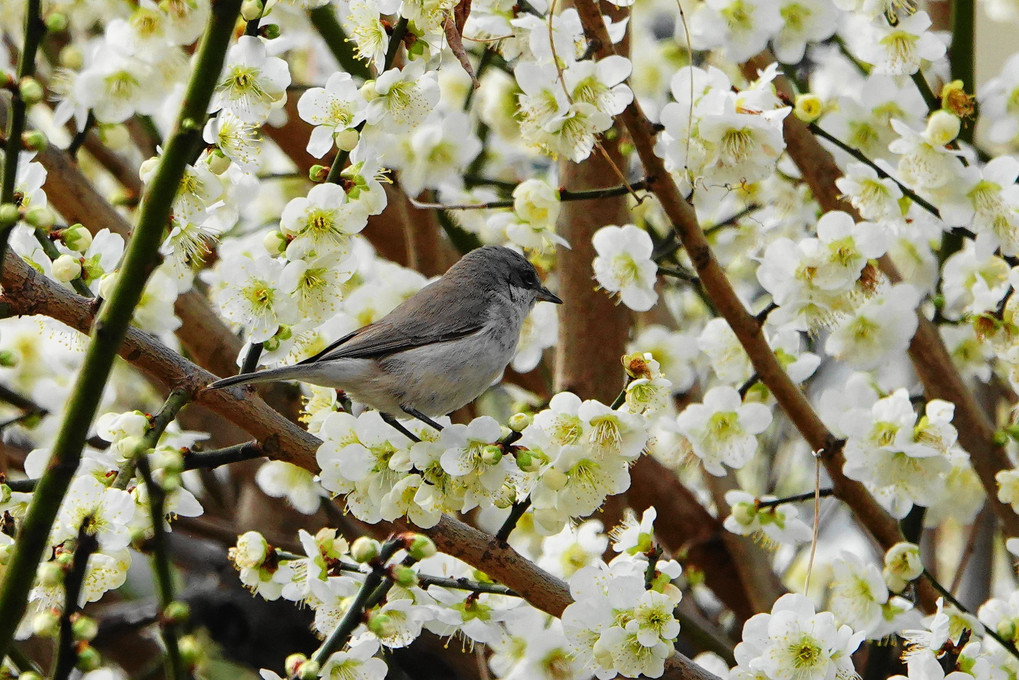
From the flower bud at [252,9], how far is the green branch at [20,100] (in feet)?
1.20

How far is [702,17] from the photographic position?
271 cm

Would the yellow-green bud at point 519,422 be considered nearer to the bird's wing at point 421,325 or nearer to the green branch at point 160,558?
→ the bird's wing at point 421,325

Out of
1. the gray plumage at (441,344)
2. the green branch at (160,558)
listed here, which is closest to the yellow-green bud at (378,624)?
the green branch at (160,558)

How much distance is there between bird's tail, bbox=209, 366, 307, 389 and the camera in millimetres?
1997

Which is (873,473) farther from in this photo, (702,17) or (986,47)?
(986,47)

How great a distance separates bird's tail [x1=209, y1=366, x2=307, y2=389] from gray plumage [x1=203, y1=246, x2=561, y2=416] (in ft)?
0.05

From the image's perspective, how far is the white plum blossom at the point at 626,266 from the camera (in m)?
2.64

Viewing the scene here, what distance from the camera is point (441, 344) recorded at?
2986mm

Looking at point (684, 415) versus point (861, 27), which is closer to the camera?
point (684, 415)

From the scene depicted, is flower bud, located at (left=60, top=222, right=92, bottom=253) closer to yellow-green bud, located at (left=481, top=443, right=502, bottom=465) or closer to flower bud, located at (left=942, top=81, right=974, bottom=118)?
yellow-green bud, located at (left=481, top=443, right=502, bottom=465)

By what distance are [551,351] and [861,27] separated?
72.9 inches

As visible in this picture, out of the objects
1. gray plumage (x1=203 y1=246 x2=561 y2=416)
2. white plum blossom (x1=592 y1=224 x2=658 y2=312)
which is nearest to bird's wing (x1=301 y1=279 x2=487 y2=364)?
gray plumage (x1=203 y1=246 x2=561 y2=416)

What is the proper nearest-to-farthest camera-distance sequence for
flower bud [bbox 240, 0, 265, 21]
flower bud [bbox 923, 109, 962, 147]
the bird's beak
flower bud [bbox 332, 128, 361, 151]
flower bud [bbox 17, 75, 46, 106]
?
flower bud [bbox 17, 75, 46, 106] → flower bud [bbox 240, 0, 265, 21] → flower bud [bbox 332, 128, 361, 151] → flower bud [bbox 923, 109, 962, 147] → the bird's beak

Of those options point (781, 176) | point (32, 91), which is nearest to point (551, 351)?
point (781, 176)
